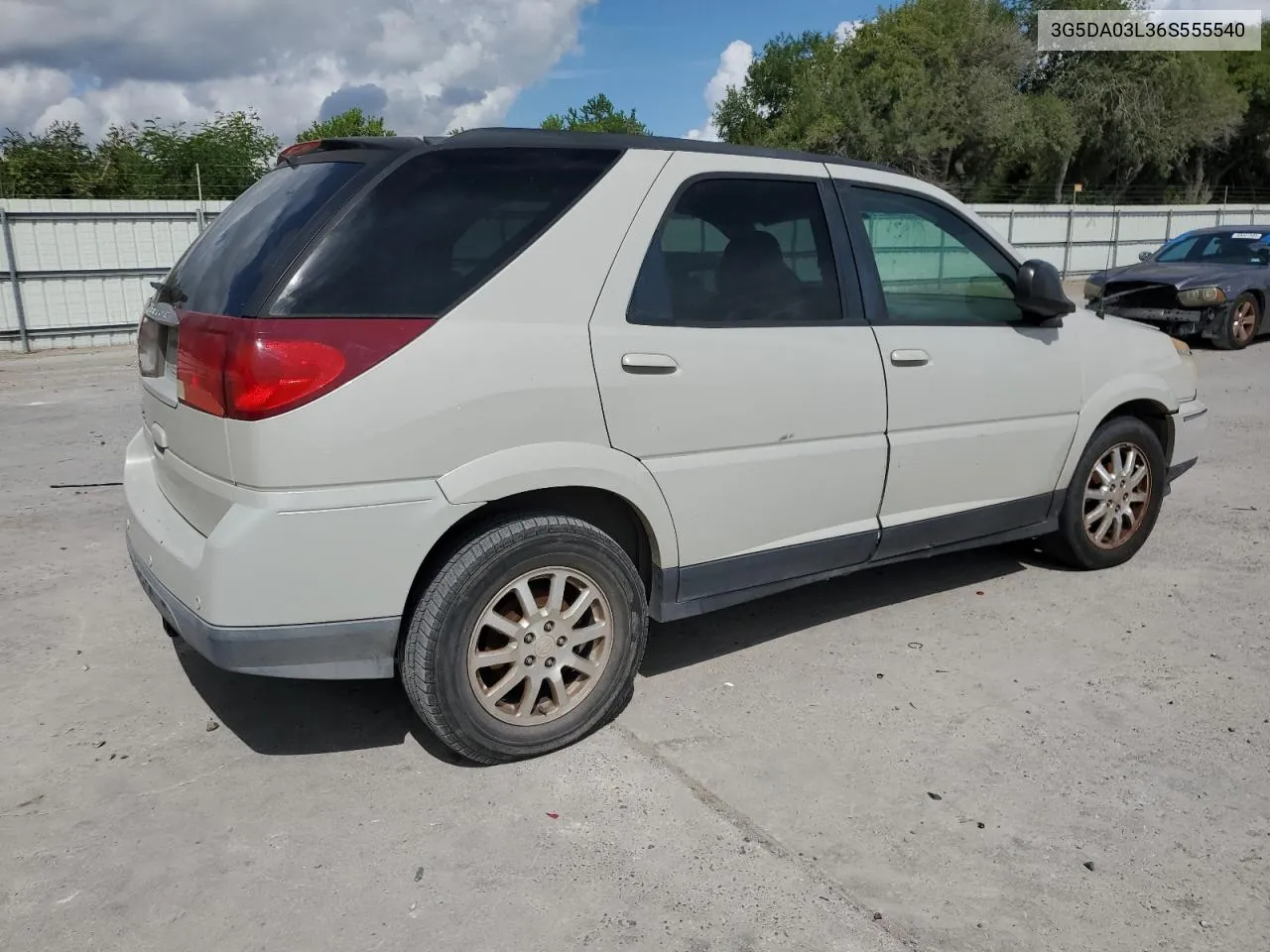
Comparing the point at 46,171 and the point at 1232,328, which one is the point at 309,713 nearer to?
the point at 1232,328

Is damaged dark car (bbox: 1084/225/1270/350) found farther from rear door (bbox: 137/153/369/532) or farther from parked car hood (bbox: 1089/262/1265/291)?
rear door (bbox: 137/153/369/532)

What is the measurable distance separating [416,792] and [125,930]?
2.91 ft

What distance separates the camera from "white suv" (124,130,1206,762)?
118 inches

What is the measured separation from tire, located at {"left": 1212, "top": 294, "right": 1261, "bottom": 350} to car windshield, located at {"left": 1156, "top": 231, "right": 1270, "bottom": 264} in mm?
690

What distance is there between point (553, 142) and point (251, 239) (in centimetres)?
100

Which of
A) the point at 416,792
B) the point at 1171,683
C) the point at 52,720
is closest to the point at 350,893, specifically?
the point at 416,792

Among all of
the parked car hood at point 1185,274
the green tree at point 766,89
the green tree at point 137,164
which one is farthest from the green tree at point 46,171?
the green tree at point 766,89

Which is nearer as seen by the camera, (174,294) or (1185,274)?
(174,294)

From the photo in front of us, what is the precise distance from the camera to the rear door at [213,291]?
309 centimetres

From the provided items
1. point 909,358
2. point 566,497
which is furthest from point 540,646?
point 909,358

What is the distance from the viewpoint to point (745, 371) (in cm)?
368

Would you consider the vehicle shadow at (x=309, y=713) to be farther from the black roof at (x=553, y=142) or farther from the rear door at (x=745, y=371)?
Answer: the black roof at (x=553, y=142)

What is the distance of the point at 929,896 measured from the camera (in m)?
2.79

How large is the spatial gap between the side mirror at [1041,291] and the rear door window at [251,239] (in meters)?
2.75
